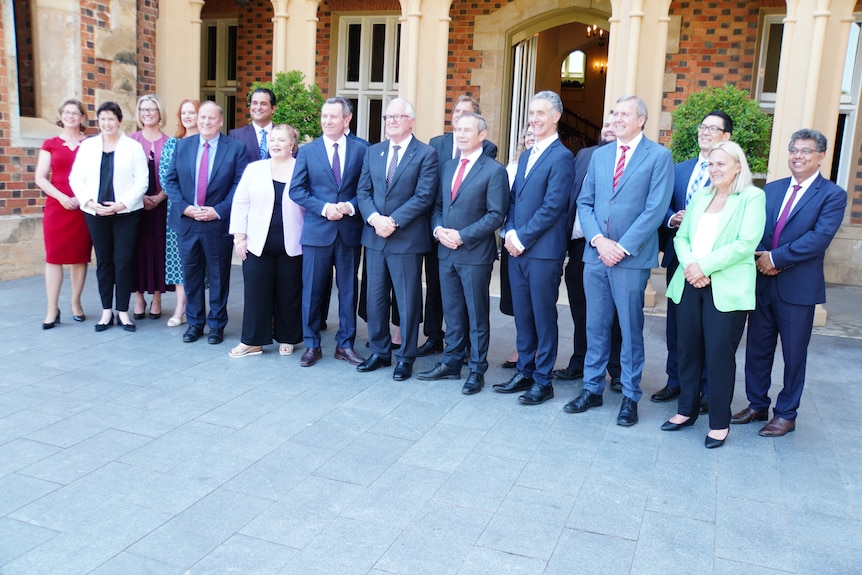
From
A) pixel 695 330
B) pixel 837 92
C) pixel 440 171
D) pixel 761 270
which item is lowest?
pixel 695 330

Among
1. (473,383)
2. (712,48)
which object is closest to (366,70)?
(712,48)

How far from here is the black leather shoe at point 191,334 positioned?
5.65 metres

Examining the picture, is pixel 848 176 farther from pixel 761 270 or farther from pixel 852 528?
pixel 852 528

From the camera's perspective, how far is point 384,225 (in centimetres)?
486

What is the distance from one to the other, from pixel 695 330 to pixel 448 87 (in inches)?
288

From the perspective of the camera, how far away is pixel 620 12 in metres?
7.56

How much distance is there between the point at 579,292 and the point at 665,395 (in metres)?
A: 0.89

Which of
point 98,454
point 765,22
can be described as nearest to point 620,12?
point 765,22

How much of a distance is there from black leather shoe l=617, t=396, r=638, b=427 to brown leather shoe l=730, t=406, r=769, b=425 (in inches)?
24.1

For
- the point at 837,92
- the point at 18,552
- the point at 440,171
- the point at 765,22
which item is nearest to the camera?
the point at 18,552

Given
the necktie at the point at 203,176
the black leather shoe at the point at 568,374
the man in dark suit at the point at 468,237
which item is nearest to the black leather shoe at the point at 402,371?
the man in dark suit at the point at 468,237

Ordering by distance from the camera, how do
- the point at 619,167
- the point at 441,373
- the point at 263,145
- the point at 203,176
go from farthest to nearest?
the point at 263,145
the point at 203,176
the point at 441,373
the point at 619,167

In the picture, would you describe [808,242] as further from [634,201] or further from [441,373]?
[441,373]

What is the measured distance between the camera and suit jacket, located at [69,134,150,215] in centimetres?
566
